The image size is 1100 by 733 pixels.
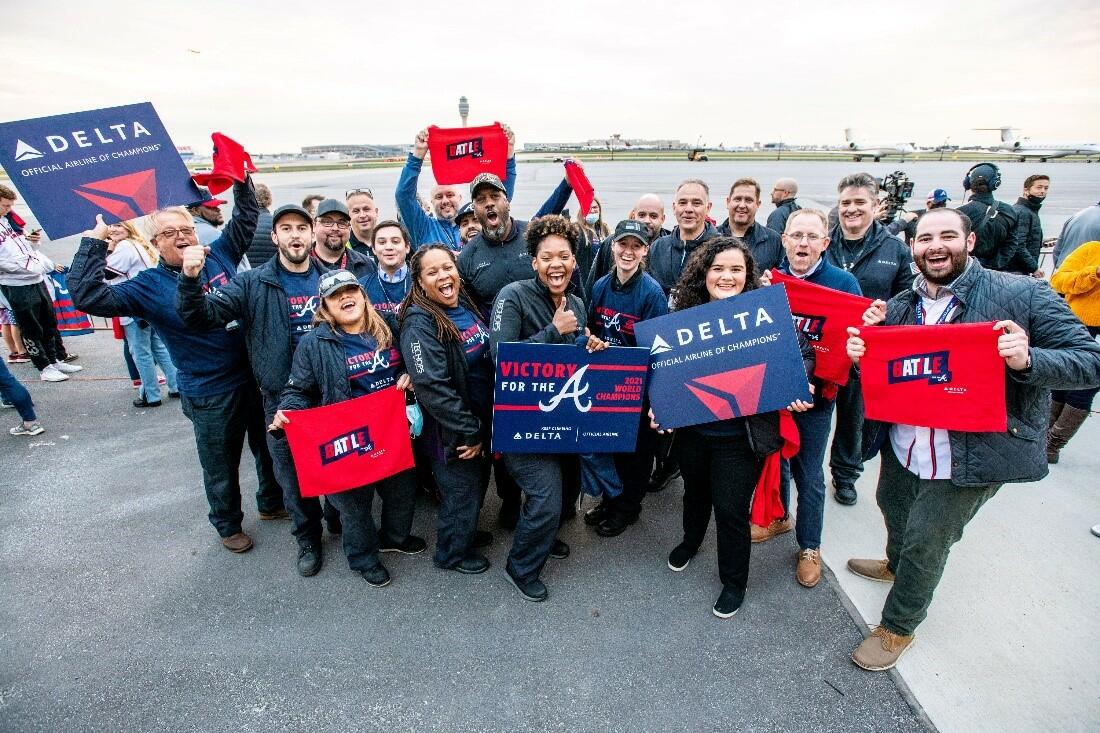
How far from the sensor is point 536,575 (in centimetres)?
323

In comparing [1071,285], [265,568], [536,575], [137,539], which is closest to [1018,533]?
[1071,285]

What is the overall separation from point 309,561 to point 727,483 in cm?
281

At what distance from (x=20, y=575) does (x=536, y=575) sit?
349 centimetres

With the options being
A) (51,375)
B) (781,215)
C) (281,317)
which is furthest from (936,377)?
(51,375)

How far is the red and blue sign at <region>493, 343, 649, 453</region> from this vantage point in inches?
114

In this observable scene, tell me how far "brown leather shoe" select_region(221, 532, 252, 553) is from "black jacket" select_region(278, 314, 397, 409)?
52.9 inches

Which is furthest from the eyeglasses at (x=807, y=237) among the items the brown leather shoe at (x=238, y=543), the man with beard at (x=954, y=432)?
the brown leather shoe at (x=238, y=543)

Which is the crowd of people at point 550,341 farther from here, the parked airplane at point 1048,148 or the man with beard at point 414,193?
the parked airplane at point 1048,148

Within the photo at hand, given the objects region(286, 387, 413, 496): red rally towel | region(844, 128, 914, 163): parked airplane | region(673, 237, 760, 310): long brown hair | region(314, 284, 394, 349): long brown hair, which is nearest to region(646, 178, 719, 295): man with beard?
region(673, 237, 760, 310): long brown hair

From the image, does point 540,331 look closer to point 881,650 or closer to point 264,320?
point 264,320

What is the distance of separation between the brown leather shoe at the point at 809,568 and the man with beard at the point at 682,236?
213 cm

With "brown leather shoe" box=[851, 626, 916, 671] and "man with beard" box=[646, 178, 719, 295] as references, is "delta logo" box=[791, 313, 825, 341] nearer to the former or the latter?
"man with beard" box=[646, 178, 719, 295]

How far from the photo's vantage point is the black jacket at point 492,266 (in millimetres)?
3879

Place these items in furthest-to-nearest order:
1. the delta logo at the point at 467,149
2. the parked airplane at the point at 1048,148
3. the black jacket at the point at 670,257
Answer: the parked airplane at the point at 1048,148 < the delta logo at the point at 467,149 < the black jacket at the point at 670,257
